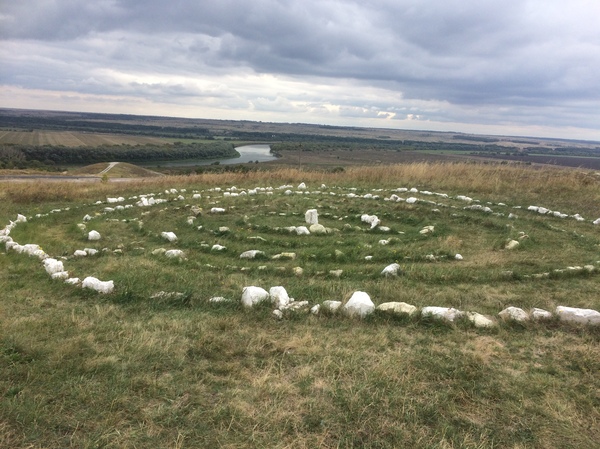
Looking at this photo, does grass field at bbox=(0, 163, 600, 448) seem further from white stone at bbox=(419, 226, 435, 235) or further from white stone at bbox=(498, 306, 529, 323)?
white stone at bbox=(498, 306, 529, 323)

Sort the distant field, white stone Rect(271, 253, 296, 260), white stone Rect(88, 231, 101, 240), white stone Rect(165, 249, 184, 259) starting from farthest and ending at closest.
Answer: the distant field, white stone Rect(88, 231, 101, 240), white stone Rect(271, 253, 296, 260), white stone Rect(165, 249, 184, 259)

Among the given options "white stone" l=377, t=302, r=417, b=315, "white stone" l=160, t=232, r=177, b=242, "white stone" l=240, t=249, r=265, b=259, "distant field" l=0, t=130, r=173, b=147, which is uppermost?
"distant field" l=0, t=130, r=173, b=147

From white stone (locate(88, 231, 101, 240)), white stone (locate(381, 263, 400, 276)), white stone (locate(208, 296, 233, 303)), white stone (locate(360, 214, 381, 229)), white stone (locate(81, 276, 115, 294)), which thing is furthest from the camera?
white stone (locate(360, 214, 381, 229))

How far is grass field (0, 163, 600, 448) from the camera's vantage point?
161 inches

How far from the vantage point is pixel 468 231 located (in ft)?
43.1

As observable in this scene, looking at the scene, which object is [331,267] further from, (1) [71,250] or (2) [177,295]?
(1) [71,250]

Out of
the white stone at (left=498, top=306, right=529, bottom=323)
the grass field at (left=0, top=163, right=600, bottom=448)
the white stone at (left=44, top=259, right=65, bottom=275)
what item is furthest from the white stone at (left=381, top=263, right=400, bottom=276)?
the white stone at (left=44, top=259, right=65, bottom=275)

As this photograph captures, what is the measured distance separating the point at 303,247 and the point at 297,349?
19.3 feet

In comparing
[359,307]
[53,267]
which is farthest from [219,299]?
[53,267]

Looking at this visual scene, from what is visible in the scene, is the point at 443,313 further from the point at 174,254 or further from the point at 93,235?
the point at 93,235

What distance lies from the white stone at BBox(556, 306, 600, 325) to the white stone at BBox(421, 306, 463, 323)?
1.67 metres

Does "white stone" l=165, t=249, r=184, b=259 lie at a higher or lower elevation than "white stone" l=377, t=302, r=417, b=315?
lower

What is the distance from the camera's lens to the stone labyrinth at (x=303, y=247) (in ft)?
25.4

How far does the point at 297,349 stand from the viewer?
18.6 ft
